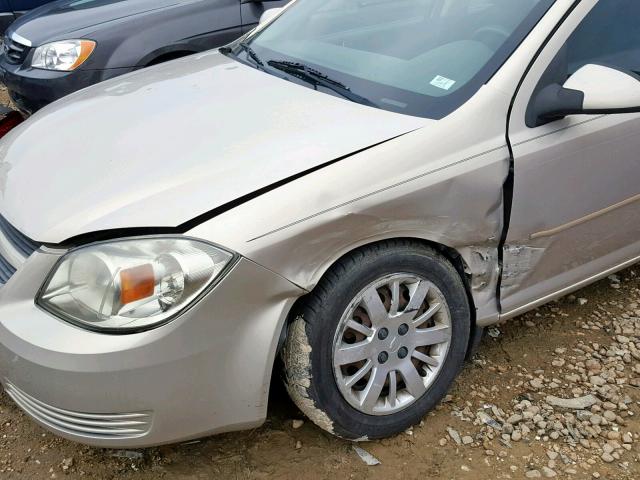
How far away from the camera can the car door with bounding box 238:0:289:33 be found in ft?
14.7

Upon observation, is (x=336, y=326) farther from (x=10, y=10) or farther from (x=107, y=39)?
(x=10, y=10)

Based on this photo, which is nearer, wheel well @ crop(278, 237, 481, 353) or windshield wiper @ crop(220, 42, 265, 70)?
wheel well @ crop(278, 237, 481, 353)

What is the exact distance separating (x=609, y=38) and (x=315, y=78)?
1063mm

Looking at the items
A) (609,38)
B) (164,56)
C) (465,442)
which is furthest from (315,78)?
(164,56)

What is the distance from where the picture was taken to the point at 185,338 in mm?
1722

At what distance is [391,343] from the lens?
2109 mm

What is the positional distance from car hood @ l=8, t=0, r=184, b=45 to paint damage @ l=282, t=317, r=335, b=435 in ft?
10.3

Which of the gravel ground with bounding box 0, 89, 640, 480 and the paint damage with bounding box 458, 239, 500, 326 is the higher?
the paint damage with bounding box 458, 239, 500, 326

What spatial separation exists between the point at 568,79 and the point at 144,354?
5.10ft

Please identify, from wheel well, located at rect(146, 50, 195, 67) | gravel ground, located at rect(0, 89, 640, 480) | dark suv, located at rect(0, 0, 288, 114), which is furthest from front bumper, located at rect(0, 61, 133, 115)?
gravel ground, located at rect(0, 89, 640, 480)

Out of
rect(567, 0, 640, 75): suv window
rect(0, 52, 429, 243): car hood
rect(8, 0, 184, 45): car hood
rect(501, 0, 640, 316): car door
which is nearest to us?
rect(0, 52, 429, 243): car hood

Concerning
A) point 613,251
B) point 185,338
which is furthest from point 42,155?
point 613,251

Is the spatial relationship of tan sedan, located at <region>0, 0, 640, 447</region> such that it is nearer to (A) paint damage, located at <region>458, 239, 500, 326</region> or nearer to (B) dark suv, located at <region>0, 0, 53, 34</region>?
(A) paint damage, located at <region>458, 239, 500, 326</region>

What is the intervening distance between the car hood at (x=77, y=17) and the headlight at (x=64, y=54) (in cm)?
7
